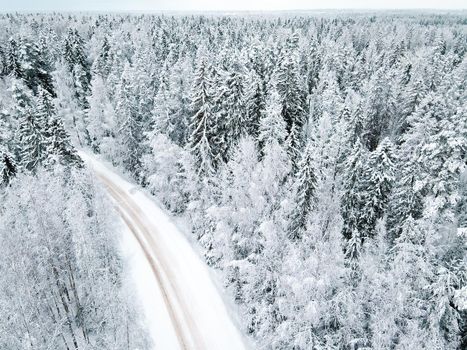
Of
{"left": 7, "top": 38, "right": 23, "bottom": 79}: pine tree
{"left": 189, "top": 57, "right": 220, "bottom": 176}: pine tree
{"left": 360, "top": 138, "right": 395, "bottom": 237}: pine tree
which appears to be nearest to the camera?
{"left": 360, "top": 138, "right": 395, "bottom": 237}: pine tree

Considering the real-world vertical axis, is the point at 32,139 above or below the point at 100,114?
above

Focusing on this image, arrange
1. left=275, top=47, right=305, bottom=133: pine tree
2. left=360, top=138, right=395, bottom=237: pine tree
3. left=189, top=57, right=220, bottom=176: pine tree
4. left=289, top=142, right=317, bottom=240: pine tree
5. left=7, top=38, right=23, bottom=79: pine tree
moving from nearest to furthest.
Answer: left=289, top=142, right=317, bottom=240: pine tree
left=360, top=138, right=395, bottom=237: pine tree
left=189, top=57, right=220, bottom=176: pine tree
left=275, top=47, right=305, bottom=133: pine tree
left=7, top=38, right=23, bottom=79: pine tree

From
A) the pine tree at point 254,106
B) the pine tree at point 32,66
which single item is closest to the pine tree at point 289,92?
the pine tree at point 254,106

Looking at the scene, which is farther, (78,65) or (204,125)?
(78,65)

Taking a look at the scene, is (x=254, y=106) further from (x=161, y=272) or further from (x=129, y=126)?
(x=129, y=126)

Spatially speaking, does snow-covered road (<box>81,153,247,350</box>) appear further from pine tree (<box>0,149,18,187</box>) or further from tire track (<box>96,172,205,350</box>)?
pine tree (<box>0,149,18,187</box>)

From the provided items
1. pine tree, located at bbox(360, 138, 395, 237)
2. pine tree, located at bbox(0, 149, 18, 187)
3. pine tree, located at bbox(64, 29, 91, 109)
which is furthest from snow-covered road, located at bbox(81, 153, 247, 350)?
pine tree, located at bbox(64, 29, 91, 109)

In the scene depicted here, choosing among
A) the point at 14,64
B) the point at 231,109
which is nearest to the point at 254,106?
the point at 231,109

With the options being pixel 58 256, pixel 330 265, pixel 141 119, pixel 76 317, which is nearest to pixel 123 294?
pixel 76 317
